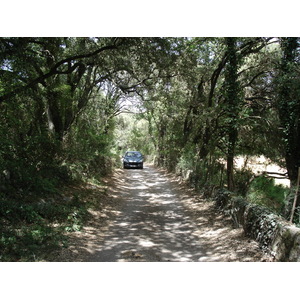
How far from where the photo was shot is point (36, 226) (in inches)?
228

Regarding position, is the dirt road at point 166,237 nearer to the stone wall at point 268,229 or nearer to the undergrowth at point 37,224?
the stone wall at point 268,229

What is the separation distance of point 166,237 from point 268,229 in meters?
2.42

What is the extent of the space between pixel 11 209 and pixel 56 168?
151 inches

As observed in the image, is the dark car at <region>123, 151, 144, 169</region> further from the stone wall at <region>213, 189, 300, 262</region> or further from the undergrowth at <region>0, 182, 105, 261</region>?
the stone wall at <region>213, 189, 300, 262</region>

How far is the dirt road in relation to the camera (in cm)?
508

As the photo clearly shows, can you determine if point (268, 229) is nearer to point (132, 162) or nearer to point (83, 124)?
point (83, 124)

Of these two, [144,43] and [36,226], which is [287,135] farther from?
[36,226]

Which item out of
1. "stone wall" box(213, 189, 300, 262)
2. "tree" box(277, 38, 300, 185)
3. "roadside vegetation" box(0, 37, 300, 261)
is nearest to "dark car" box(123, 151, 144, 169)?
"roadside vegetation" box(0, 37, 300, 261)

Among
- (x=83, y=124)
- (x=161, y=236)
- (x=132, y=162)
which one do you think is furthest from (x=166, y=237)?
(x=132, y=162)

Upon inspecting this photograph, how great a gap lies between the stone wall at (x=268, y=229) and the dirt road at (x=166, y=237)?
225mm

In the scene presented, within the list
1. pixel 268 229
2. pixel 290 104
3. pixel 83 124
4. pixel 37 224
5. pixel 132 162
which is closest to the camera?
pixel 268 229

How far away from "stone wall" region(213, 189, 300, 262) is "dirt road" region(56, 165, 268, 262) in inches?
8.9

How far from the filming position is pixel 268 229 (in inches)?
192

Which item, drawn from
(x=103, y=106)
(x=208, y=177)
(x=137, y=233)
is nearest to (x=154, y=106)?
(x=103, y=106)
